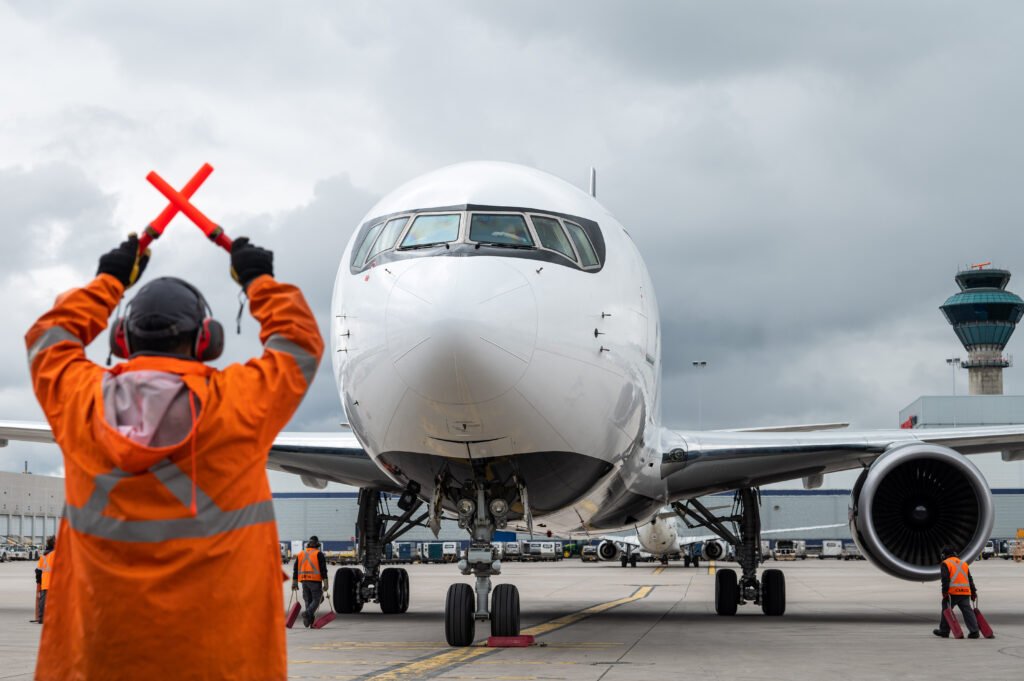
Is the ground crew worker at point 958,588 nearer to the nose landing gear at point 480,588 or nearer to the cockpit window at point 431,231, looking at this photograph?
the nose landing gear at point 480,588

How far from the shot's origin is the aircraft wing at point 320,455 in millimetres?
14594

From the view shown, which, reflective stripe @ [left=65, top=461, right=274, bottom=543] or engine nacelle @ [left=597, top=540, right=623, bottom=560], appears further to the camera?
engine nacelle @ [left=597, top=540, right=623, bottom=560]

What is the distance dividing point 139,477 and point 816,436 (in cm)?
1337

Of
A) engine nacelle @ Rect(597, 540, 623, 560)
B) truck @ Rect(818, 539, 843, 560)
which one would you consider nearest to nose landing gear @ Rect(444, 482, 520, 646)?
engine nacelle @ Rect(597, 540, 623, 560)

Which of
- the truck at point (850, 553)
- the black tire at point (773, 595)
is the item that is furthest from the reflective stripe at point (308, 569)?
the truck at point (850, 553)

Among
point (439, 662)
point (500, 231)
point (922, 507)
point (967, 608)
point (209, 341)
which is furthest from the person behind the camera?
point (922, 507)

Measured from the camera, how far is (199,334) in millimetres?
3244

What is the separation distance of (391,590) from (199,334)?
1437 centimetres

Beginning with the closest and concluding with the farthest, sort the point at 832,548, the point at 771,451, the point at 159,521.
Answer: the point at 159,521 → the point at 771,451 → the point at 832,548

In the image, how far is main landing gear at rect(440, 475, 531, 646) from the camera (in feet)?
33.5

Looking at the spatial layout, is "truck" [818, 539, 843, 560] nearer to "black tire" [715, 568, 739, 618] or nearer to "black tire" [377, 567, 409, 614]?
"black tire" [715, 568, 739, 618]

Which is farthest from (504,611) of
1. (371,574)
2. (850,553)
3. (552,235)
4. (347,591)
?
(850,553)

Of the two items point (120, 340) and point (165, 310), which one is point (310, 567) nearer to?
point (120, 340)

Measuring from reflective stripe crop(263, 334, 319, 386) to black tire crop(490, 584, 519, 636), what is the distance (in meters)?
7.43
